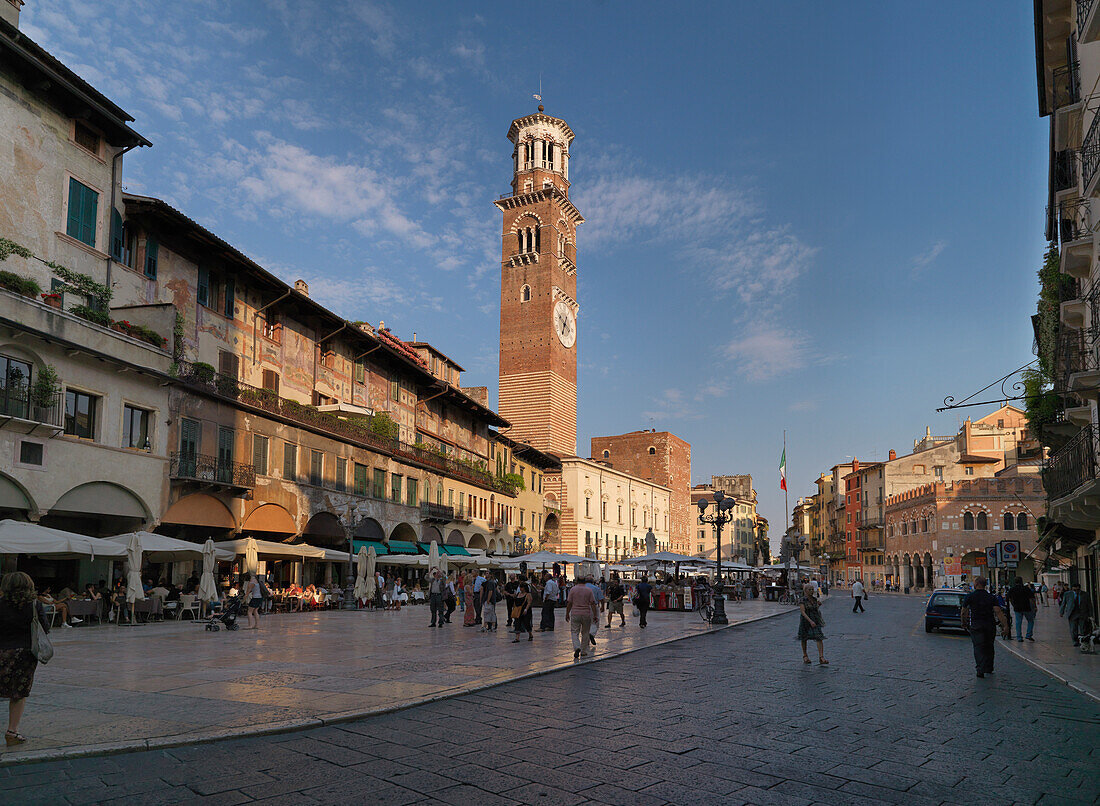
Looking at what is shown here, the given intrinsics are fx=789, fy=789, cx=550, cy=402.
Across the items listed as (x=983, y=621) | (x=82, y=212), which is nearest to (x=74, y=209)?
(x=82, y=212)

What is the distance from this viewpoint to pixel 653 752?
721 cm

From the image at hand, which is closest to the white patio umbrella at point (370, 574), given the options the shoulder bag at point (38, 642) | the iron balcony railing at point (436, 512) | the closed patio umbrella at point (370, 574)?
the closed patio umbrella at point (370, 574)

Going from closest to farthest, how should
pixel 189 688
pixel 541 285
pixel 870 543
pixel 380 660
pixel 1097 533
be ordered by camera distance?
pixel 189 688, pixel 380 660, pixel 1097 533, pixel 541 285, pixel 870 543

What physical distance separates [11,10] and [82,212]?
5818 mm

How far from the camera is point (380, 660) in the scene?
44.8ft

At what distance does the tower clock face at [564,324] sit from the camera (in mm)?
75500

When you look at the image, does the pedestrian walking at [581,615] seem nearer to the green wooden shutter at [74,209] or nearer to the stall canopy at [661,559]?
the green wooden shutter at [74,209]

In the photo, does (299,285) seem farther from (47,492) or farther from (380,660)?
(380,660)

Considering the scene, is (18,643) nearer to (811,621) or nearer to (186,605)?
(811,621)

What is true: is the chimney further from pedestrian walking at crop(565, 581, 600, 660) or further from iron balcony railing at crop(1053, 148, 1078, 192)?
iron balcony railing at crop(1053, 148, 1078, 192)

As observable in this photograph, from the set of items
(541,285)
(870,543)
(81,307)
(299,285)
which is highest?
(541,285)

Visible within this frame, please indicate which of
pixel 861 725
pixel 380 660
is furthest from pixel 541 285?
pixel 861 725

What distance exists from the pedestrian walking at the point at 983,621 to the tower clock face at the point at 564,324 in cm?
6286

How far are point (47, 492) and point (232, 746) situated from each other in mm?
15560
